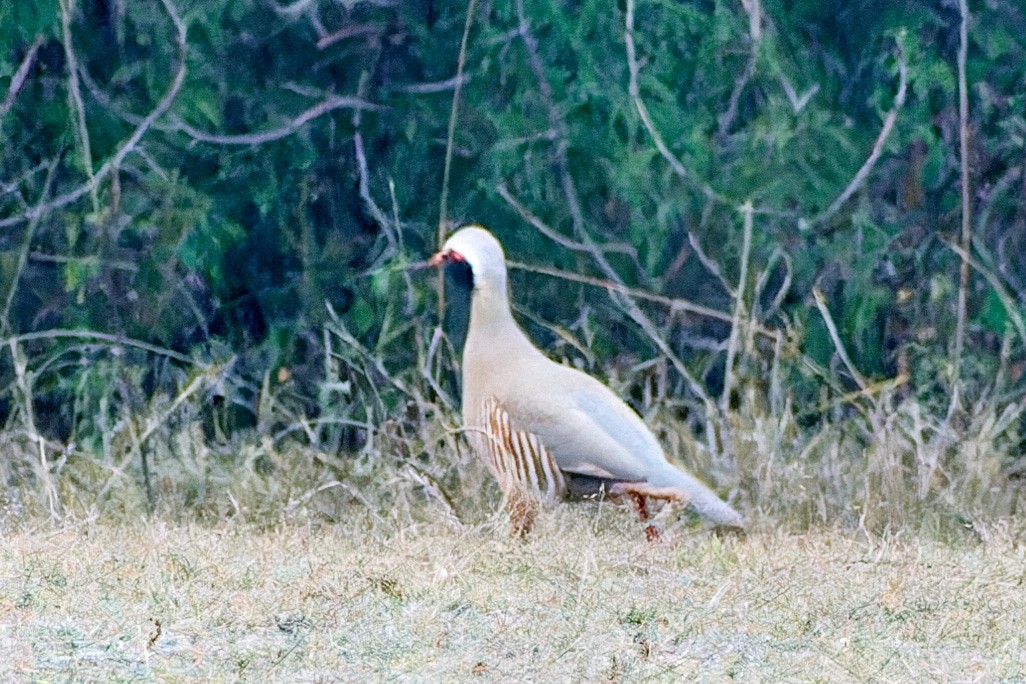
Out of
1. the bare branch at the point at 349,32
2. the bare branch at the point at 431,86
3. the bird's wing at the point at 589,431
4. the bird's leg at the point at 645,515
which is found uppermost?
the bare branch at the point at 349,32

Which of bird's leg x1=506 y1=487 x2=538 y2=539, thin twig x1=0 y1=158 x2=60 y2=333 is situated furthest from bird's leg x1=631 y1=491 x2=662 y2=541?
thin twig x1=0 y1=158 x2=60 y2=333

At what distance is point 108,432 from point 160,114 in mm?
1155

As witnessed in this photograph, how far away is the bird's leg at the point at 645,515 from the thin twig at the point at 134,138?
7.75ft

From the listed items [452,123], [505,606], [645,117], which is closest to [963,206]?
[645,117]

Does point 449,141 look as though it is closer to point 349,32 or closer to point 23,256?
point 349,32

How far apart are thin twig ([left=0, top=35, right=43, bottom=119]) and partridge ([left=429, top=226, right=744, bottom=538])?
2080 millimetres

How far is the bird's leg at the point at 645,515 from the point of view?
5863mm

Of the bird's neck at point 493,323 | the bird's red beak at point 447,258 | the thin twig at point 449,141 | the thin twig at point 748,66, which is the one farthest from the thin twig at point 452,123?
the thin twig at point 748,66

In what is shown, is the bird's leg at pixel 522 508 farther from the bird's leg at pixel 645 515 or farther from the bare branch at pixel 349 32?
the bare branch at pixel 349 32

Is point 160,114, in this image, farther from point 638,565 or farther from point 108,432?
point 638,565

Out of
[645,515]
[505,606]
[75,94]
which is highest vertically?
[75,94]

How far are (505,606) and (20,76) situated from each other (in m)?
3.49

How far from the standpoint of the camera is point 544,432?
19.6ft

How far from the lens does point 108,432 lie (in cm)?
705
